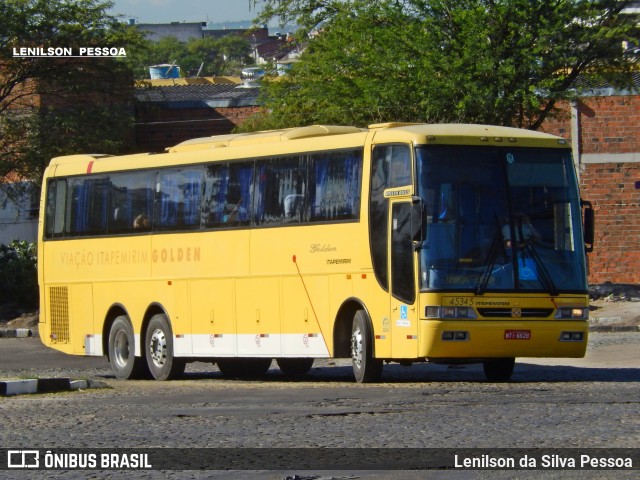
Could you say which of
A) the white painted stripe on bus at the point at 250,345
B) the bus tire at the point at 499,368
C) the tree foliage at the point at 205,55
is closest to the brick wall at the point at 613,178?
the white painted stripe on bus at the point at 250,345

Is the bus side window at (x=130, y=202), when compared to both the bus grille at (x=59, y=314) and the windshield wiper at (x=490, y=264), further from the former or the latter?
the windshield wiper at (x=490, y=264)

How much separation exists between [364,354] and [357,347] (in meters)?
0.34

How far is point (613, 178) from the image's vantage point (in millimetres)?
41625

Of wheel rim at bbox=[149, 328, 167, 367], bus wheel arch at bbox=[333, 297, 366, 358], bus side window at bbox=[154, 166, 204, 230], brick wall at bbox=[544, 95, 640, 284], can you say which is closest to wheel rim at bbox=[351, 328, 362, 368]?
bus wheel arch at bbox=[333, 297, 366, 358]

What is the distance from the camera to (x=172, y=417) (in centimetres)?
1295

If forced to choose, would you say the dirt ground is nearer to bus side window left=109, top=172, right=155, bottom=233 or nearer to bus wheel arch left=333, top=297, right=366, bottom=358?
bus side window left=109, top=172, right=155, bottom=233

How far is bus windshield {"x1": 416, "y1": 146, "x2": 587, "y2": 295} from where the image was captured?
16875 mm

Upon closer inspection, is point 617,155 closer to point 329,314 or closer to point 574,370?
point 574,370

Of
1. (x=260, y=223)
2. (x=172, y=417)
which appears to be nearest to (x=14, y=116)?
(x=260, y=223)

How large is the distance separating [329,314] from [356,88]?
51.8 feet

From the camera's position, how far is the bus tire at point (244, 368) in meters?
22.1

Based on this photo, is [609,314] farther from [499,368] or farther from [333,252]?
[333,252]

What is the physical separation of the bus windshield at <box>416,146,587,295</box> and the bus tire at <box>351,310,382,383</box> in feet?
3.95

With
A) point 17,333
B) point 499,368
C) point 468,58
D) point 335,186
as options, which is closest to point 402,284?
point 335,186
